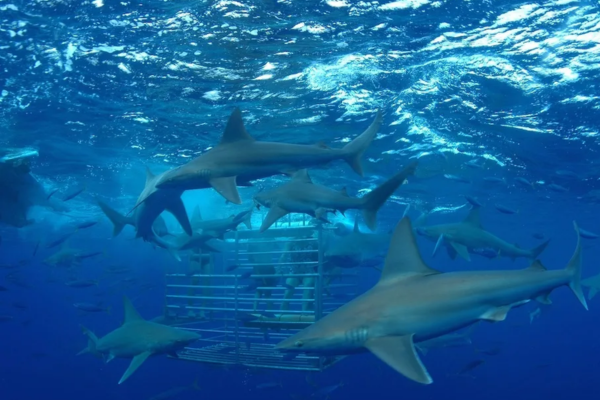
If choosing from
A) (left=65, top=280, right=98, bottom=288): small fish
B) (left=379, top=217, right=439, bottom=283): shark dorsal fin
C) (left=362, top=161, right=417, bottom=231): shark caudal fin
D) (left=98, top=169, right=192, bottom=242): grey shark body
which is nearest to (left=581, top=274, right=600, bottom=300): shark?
(left=362, top=161, right=417, bottom=231): shark caudal fin

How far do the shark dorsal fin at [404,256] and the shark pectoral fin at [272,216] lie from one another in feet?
7.85

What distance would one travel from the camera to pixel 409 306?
469 centimetres

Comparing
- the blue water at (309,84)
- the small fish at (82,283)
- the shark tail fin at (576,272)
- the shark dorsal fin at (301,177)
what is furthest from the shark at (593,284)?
the small fish at (82,283)

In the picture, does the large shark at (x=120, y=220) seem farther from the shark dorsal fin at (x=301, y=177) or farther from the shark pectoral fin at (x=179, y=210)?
the shark dorsal fin at (x=301, y=177)

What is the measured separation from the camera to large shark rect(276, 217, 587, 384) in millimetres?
4609

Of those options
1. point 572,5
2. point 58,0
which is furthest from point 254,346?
point 572,5

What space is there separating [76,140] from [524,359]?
76.3 metres

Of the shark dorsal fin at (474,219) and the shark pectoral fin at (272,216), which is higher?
the shark pectoral fin at (272,216)

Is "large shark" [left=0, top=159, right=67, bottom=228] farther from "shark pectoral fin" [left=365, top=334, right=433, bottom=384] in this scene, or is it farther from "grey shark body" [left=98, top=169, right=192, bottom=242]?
"shark pectoral fin" [left=365, top=334, right=433, bottom=384]

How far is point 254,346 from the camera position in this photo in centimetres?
1162

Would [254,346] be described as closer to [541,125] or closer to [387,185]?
[387,185]

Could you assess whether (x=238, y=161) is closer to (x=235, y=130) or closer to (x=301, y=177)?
(x=235, y=130)

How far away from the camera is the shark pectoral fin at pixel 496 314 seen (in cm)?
473

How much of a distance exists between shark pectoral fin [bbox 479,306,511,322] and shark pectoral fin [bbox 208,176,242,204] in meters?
3.51
